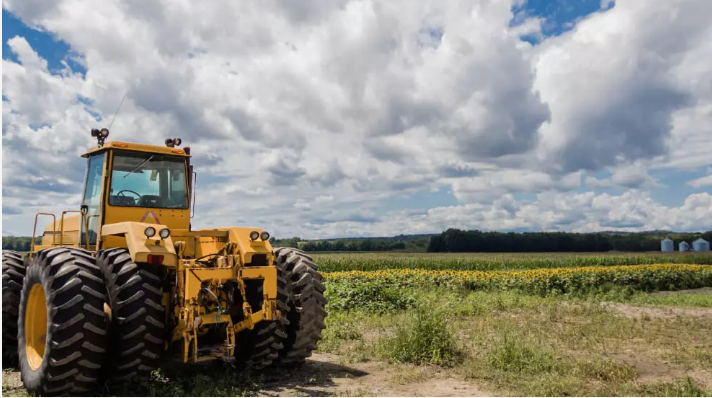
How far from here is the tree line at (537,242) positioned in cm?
6531

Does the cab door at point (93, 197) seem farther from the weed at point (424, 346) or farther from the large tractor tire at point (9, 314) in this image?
the weed at point (424, 346)

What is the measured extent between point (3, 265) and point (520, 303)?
1366 centimetres

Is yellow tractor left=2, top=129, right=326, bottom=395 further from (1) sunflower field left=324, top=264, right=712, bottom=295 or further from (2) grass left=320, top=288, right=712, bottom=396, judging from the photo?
(1) sunflower field left=324, top=264, right=712, bottom=295

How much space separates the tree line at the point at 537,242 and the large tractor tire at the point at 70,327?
61961mm

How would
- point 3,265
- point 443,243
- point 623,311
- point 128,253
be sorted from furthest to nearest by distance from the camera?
point 443,243, point 623,311, point 3,265, point 128,253

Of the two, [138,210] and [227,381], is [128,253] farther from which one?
[227,381]

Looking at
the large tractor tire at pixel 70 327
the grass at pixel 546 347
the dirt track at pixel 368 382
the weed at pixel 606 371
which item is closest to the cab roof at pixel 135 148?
the large tractor tire at pixel 70 327

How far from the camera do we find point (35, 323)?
7676mm

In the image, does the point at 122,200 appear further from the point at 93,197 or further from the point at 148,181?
the point at 93,197

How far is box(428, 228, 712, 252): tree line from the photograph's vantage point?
6531cm

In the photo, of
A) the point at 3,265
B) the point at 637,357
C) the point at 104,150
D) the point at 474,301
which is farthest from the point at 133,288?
the point at 474,301

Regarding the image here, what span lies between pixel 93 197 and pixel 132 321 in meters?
3.02

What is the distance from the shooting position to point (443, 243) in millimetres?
71250

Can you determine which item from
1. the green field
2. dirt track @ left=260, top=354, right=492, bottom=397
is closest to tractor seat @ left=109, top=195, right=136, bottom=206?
the green field
